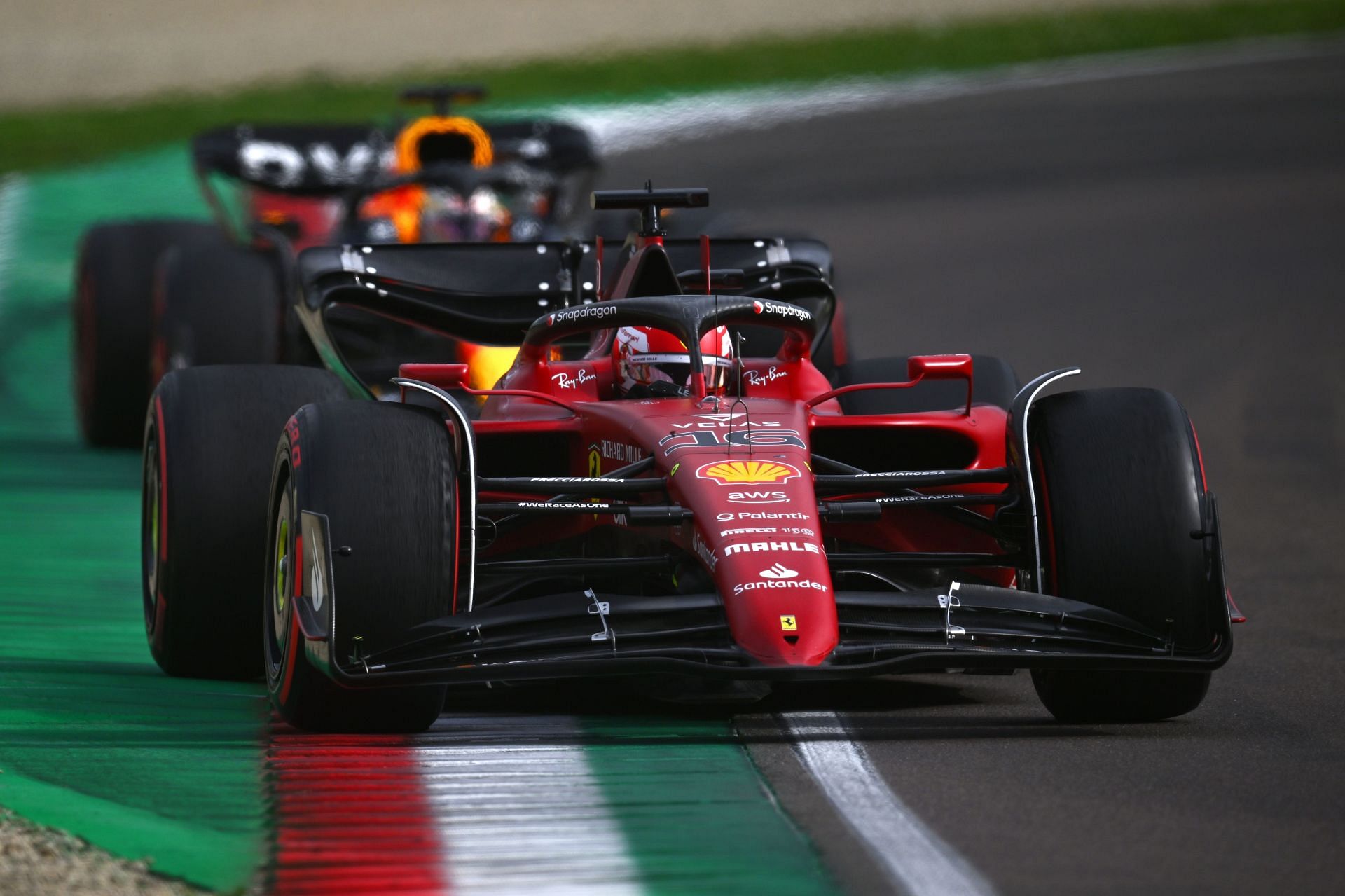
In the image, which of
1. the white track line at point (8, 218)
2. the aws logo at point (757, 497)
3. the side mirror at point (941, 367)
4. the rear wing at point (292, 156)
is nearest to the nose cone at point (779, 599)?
the aws logo at point (757, 497)

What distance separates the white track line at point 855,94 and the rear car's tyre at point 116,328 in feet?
33.7

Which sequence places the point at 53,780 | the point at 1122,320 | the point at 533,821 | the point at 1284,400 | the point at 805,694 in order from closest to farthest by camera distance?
1. the point at 533,821
2. the point at 53,780
3. the point at 805,694
4. the point at 1284,400
5. the point at 1122,320

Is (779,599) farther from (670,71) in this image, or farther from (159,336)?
(670,71)

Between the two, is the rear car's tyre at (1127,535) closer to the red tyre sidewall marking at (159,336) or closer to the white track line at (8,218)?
the red tyre sidewall marking at (159,336)

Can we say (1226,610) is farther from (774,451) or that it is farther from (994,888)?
(994,888)

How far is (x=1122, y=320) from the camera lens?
Answer: 60.7 ft

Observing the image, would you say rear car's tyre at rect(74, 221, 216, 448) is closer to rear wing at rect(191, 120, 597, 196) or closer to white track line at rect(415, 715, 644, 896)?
rear wing at rect(191, 120, 597, 196)

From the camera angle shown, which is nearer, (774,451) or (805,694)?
(774,451)

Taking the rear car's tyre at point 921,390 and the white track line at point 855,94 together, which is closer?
the rear car's tyre at point 921,390

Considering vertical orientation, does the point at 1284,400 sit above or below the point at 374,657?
below

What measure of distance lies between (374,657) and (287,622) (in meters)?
0.55

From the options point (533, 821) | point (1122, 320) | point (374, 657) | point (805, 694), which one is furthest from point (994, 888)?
point (1122, 320)

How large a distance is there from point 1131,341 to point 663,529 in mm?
11561

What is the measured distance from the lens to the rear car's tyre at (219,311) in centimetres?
1287
